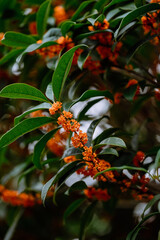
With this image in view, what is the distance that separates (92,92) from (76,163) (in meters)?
0.21

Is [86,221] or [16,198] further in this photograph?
[16,198]

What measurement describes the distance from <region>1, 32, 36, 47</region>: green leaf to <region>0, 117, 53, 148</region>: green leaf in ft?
1.18

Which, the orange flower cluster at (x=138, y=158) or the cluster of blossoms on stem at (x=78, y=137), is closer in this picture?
the cluster of blossoms on stem at (x=78, y=137)

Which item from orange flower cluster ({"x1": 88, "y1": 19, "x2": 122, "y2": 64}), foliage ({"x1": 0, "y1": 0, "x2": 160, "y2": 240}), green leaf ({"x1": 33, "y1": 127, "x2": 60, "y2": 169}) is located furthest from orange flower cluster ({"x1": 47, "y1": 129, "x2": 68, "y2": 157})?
orange flower cluster ({"x1": 88, "y1": 19, "x2": 122, "y2": 64})

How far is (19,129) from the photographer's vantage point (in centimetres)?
77

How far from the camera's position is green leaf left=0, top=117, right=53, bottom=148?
76 cm

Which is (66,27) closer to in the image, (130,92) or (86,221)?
(130,92)

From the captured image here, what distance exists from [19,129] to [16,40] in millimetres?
396

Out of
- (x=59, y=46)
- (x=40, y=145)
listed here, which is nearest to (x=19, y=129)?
(x=40, y=145)

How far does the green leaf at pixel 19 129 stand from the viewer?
0.76 meters

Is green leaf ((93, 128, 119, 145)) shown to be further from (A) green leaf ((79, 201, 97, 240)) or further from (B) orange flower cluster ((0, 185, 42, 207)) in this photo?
(B) orange flower cluster ((0, 185, 42, 207))

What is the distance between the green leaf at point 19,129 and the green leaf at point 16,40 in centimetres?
36

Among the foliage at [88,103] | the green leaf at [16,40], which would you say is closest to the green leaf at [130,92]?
the foliage at [88,103]

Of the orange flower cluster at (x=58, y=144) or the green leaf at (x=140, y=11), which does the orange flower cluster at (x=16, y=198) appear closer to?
the orange flower cluster at (x=58, y=144)
